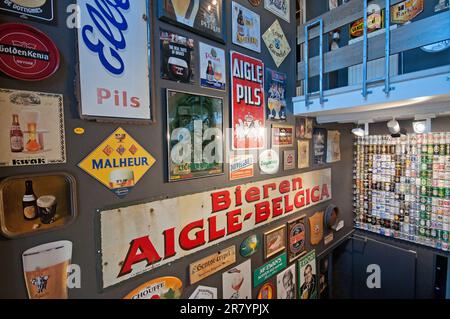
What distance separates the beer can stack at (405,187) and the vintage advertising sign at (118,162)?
303 centimetres

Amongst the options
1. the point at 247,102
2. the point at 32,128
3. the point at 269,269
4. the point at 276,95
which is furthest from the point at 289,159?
the point at 32,128

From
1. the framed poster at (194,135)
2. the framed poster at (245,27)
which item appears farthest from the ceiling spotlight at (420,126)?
the framed poster at (194,135)

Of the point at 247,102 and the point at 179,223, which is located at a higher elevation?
the point at 247,102

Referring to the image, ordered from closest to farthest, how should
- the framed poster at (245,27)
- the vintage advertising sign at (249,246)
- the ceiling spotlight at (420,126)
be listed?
the framed poster at (245,27)
the vintage advertising sign at (249,246)
the ceiling spotlight at (420,126)

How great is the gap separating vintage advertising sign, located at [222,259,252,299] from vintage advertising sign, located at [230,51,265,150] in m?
0.97

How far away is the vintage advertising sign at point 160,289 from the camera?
1.30 m

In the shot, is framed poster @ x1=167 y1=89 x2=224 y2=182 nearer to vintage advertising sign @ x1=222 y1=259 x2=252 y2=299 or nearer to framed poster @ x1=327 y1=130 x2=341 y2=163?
vintage advertising sign @ x1=222 y1=259 x2=252 y2=299

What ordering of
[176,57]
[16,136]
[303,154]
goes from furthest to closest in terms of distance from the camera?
1. [303,154]
2. [176,57]
3. [16,136]

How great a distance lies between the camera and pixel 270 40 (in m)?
2.04

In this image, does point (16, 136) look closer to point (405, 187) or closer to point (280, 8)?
point (280, 8)

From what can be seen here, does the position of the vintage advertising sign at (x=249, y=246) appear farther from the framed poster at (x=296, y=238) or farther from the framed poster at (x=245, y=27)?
the framed poster at (x=245, y=27)

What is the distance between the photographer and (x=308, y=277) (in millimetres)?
2562

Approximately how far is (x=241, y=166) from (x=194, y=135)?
0.51m

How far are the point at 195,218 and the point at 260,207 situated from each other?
0.69 metres
